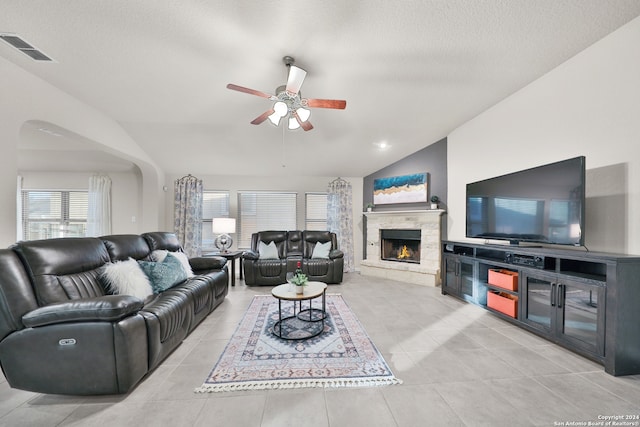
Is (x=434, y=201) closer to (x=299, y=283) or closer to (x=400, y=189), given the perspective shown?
(x=400, y=189)

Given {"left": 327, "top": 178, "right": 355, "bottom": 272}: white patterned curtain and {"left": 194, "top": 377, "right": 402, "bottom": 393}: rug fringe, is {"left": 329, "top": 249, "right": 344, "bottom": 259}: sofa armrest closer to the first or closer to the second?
{"left": 327, "top": 178, "right": 355, "bottom": 272}: white patterned curtain

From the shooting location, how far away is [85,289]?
2010mm

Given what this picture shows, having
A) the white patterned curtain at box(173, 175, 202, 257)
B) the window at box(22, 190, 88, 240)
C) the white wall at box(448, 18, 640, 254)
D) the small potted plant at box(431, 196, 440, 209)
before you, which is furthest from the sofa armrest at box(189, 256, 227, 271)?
the white wall at box(448, 18, 640, 254)

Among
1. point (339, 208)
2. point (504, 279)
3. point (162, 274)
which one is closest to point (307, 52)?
point (162, 274)

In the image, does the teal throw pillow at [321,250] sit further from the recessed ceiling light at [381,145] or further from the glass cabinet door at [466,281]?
the glass cabinet door at [466,281]

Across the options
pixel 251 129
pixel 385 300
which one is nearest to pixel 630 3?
pixel 385 300

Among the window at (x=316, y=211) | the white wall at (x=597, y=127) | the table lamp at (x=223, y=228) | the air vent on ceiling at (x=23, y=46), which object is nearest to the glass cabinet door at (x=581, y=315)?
the white wall at (x=597, y=127)

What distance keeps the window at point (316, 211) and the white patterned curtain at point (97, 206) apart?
4414 millimetres

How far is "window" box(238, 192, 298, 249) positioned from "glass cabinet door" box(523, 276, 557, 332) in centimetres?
445

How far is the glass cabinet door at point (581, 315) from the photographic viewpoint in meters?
1.92

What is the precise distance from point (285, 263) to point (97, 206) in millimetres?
4350

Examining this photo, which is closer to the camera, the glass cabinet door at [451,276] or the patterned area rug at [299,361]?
the patterned area rug at [299,361]

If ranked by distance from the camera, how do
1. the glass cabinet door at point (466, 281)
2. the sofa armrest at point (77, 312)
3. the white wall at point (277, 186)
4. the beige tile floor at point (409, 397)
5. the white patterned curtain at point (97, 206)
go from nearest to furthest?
1. the beige tile floor at point (409, 397)
2. the sofa armrest at point (77, 312)
3. the glass cabinet door at point (466, 281)
4. the white patterned curtain at point (97, 206)
5. the white wall at point (277, 186)

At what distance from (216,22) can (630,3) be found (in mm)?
3256
